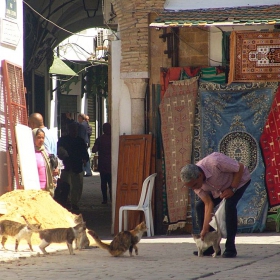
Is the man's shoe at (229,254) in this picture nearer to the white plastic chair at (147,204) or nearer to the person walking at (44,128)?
the white plastic chair at (147,204)

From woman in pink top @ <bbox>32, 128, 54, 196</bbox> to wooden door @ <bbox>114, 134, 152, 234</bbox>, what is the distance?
145 cm

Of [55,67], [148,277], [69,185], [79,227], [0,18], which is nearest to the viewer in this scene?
[148,277]

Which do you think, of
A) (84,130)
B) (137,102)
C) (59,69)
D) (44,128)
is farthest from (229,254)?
(84,130)

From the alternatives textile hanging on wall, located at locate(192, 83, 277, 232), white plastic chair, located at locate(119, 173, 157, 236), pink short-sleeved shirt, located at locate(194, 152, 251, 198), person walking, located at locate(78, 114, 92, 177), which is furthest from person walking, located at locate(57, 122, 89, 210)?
person walking, located at locate(78, 114, 92, 177)

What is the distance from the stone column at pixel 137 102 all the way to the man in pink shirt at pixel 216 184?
4.52 m

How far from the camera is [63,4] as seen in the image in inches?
846

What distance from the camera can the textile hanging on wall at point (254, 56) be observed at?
551 inches

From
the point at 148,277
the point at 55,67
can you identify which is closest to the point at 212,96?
the point at 148,277

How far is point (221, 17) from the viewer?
44.4ft

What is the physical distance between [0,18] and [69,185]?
4744 mm

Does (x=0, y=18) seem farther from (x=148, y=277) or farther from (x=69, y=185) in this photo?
(x=148, y=277)

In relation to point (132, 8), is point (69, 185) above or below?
below

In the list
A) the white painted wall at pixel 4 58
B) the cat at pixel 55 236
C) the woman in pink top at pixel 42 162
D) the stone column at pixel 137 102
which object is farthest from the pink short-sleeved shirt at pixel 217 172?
the stone column at pixel 137 102

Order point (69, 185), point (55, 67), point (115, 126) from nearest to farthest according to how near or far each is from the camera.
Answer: point (115, 126) → point (69, 185) → point (55, 67)
